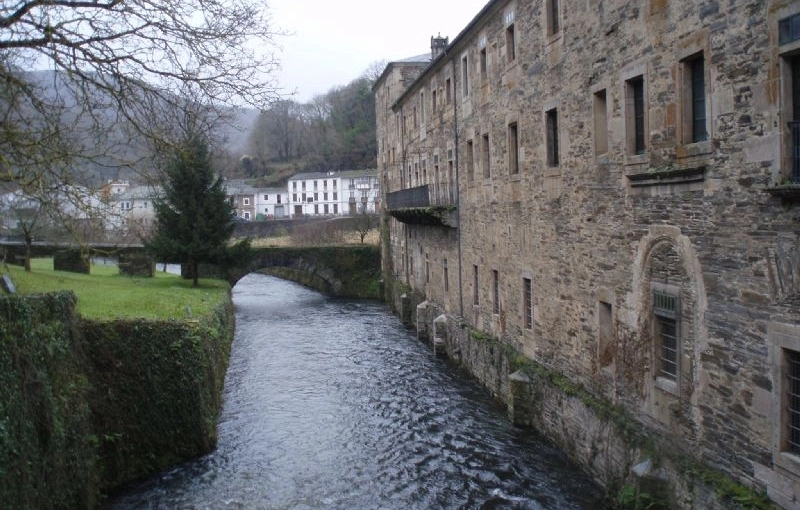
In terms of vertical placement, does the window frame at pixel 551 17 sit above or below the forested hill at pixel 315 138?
below

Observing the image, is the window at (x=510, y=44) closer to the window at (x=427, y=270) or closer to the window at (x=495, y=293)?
the window at (x=495, y=293)

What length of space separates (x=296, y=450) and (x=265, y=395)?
4.70m

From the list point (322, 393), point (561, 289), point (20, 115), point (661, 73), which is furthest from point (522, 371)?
point (20, 115)

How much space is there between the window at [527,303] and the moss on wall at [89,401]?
6.87 meters

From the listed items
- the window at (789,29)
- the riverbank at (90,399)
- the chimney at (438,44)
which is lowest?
the riverbank at (90,399)

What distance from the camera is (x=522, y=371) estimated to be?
1498 cm

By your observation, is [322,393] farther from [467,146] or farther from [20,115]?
[20,115]

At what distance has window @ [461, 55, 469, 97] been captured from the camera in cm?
2033

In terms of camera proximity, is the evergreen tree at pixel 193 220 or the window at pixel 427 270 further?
the evergreen tree at pixel 193 220

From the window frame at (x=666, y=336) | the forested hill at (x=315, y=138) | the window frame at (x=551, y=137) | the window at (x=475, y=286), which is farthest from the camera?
the forested hill at (x=315, y=138)

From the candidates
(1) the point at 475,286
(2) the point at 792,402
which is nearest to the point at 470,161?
(1) the point at 475,286

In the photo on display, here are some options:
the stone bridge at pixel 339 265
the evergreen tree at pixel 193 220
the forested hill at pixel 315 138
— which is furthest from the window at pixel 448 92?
the stone bridge at pixel 339 265

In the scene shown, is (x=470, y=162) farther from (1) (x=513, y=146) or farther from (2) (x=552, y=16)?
(2) (x=552, y=16)

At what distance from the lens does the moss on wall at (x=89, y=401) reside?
889 centimetres
